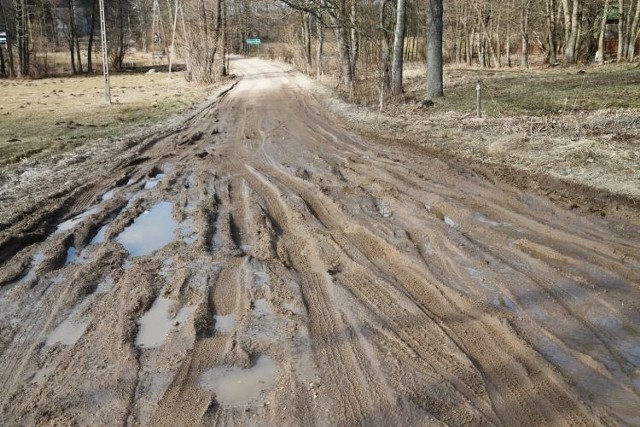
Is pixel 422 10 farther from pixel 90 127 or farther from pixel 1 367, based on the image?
pixel 1 367

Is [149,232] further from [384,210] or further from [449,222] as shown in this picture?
[449,222]

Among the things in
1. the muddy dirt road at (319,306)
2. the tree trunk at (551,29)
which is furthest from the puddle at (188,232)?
the tree trunk at (551,29)

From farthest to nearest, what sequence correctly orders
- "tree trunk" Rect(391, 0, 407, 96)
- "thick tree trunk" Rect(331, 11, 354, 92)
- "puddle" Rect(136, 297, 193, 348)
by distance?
"thick tree trunk" Rect(331, 11, 354, 92) → "tree trunk" Rect(391, 0, 407, 96) → "puddle" Rect(136, 297, 193, 348)

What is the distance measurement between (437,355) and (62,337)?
285 centimetres

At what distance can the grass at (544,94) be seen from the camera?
13.3m

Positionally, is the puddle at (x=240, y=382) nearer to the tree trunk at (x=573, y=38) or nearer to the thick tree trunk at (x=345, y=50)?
the thick tree trunk at (x=345, y=50)

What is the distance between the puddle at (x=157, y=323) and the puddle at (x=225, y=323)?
0.94 feet

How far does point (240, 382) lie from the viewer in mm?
3629

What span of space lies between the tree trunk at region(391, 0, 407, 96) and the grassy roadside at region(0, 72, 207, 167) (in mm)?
7344

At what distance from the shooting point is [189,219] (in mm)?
7074

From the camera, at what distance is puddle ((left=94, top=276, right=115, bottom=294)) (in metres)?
5.05

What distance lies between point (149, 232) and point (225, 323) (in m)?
2.69

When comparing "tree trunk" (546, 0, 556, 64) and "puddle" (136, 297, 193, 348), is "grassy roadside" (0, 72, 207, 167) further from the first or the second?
"tree trunk" (546, 0, 556, 64)

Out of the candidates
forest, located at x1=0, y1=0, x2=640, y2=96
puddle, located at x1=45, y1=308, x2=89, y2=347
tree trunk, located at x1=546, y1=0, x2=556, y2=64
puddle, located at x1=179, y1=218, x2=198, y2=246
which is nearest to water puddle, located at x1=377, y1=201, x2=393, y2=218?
puddle, located at x1=179, y1=218, x2=198, y2=246
